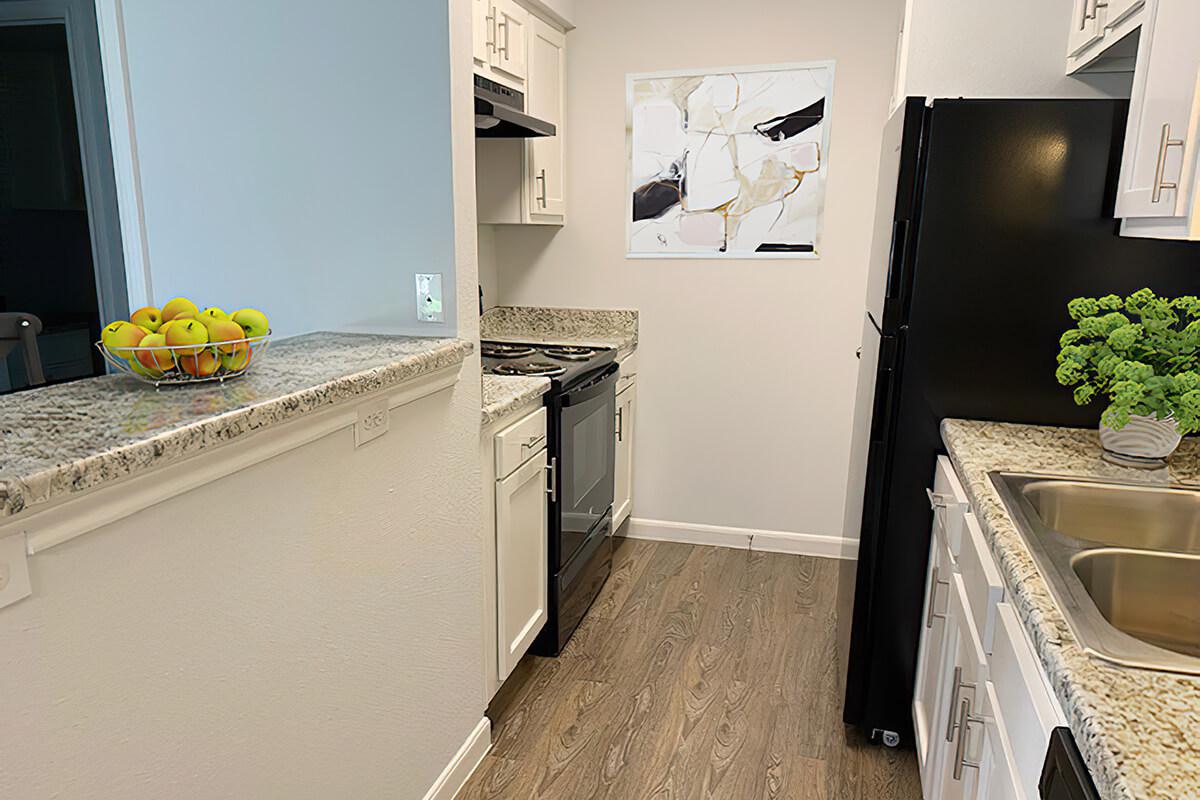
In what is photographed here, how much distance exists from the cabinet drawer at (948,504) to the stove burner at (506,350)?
156 cm

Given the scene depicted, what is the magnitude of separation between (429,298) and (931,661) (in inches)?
56.1

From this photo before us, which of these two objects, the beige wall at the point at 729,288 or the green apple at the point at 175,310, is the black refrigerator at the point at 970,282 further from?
the green apple at the point at 175,310

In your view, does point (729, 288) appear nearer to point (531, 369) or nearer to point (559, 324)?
point (559, 324)

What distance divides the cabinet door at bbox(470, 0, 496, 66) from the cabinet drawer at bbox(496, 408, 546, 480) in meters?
1.16

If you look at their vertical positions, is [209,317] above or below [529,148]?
below

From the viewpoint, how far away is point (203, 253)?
1916 mm

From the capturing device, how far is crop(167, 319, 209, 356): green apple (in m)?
1.23

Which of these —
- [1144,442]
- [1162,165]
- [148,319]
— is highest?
[1162,165]

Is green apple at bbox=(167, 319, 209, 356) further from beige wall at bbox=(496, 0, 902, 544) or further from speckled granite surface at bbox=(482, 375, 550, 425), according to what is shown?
beige wall at bbox=(496, 0, 902, 544)

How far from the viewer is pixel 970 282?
195 cm

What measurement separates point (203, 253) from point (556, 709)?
1.58 meters

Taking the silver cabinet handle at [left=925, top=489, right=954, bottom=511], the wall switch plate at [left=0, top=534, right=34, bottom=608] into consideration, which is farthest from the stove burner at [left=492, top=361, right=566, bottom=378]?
the wall switch plate at [left=0, top=534, right=34, bottom=608]

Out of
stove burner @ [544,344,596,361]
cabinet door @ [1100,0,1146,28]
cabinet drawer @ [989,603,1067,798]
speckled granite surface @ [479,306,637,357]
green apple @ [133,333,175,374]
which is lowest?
cabinet drawer @ [989,603,1067,798]

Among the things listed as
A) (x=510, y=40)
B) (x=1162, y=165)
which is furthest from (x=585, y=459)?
(x=1162, y=165)
